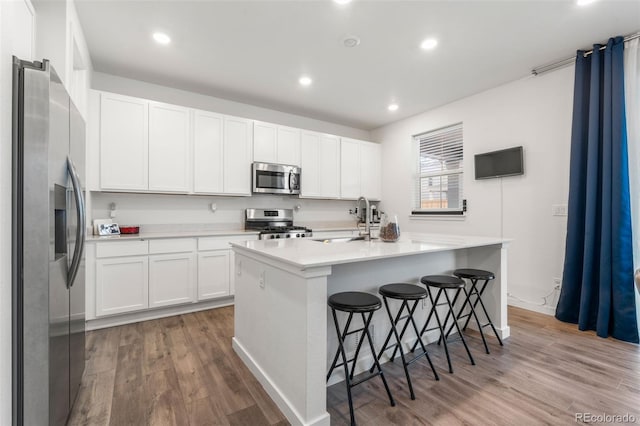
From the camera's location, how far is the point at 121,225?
3.45 m

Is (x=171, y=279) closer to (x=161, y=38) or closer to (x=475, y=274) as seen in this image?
(x=161, y=38)

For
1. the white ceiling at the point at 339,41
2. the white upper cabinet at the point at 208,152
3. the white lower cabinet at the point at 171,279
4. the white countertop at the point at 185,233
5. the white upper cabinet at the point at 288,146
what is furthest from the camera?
the white upper cabinet at the point at 288,146

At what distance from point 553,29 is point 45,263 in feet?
13.1

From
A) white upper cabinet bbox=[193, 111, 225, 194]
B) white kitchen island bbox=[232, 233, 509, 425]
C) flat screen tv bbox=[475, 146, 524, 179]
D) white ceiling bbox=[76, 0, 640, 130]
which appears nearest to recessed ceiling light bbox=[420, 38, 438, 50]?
white ceiling bbox=[76, 0, 640, 130]

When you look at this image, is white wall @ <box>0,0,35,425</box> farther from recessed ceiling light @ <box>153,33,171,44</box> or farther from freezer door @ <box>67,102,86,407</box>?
recessed ceiling light @ <box>153,33,171,44</box>

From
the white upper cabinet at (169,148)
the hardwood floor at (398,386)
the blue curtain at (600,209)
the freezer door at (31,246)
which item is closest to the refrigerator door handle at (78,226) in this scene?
the freezer door at (31,246)

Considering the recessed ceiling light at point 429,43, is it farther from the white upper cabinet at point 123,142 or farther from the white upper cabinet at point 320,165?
the white upper cabinet at point 123,142

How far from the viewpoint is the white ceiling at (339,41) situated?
7.68ft

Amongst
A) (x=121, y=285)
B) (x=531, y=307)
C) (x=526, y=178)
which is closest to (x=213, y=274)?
(x=121, y=285)

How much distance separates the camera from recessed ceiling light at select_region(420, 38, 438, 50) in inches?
108

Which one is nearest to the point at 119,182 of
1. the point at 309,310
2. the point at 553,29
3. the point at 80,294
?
the point at 80,294

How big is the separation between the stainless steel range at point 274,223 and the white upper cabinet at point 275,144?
79 centimetres

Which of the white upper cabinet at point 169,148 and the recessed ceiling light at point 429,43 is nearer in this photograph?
the recessed ceiling light at point 429,43

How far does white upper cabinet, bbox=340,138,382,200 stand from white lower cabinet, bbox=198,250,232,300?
2350 mm
